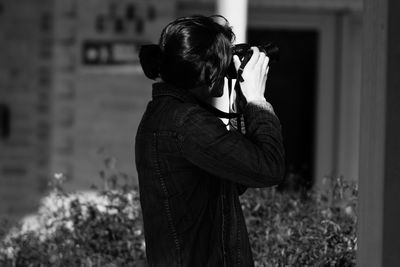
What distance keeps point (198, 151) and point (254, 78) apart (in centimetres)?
32

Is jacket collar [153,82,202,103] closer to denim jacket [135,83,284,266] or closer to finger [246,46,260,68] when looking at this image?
denim jacket [135,83,284,266]

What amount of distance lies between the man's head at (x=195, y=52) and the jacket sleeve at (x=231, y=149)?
103 millimetres

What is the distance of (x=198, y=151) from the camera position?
7.86 feet

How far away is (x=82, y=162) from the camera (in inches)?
A: 277

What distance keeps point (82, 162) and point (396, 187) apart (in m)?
4.68

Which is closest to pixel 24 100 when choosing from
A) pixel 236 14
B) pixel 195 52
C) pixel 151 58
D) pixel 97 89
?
pixel 97 89

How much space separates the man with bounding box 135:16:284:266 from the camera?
7.85ft

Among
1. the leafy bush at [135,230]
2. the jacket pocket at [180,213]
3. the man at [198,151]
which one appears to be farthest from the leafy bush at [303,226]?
the jacket pocket at [180,213]

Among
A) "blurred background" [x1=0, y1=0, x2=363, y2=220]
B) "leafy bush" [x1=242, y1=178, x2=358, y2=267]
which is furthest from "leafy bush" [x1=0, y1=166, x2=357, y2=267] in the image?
"blurred background" [x1=0, y1=0, x2=363, y2=220]

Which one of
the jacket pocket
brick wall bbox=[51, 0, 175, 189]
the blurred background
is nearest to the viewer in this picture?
the jacket pocket

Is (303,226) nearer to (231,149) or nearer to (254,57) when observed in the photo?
(254,57)

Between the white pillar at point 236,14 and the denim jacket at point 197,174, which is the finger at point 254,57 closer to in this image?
the denim jacket at point 197,174

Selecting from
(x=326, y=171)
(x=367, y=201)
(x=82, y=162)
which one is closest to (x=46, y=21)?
(x=82, y=162)

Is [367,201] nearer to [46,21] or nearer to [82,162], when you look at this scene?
[82,162]
